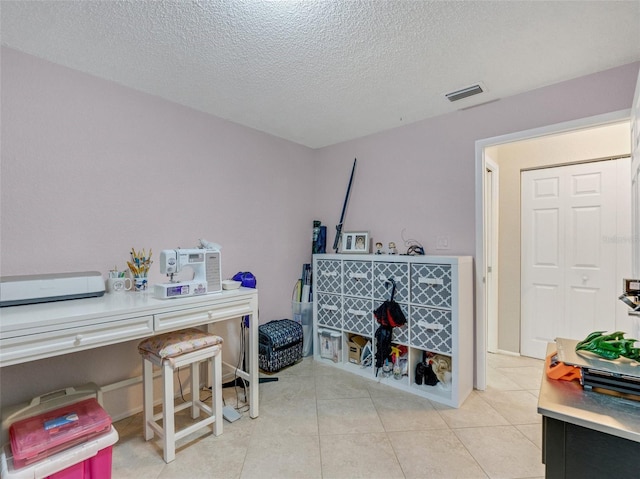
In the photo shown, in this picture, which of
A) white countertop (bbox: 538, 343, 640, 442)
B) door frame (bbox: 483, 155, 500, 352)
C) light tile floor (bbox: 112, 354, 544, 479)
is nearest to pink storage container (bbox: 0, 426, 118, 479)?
light tile floor (bbox: 112, 354, 544, 479)

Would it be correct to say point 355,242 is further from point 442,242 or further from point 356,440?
point 356,440

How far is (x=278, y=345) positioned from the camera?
2785 mm

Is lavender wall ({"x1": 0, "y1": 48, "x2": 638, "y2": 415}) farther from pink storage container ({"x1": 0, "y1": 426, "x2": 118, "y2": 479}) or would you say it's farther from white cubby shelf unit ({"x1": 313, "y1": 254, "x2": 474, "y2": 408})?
pink storage container ({"x1": 0, "y1": 426, "x2": 118, "y2": 479})

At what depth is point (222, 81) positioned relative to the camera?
2.12 m

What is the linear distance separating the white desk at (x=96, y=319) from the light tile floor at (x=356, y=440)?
2.49 feet

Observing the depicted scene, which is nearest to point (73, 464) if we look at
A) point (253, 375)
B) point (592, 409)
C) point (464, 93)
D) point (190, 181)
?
point (253, 375)

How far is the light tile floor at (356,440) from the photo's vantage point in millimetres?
1607

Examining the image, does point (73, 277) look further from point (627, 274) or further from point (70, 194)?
point (627, 274)

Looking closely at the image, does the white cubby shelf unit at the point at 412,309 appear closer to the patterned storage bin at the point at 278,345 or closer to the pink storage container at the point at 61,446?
the patterned storage bin at the point at 278,345

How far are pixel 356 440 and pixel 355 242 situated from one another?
180 centimetres

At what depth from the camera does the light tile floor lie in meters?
1.61

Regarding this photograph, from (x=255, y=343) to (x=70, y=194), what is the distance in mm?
1560

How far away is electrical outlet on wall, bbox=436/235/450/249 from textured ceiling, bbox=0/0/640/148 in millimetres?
1142

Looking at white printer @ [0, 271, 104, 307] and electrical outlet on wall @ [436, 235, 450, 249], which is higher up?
electrical outlet on wall @ [436, 235, 450, 249]
